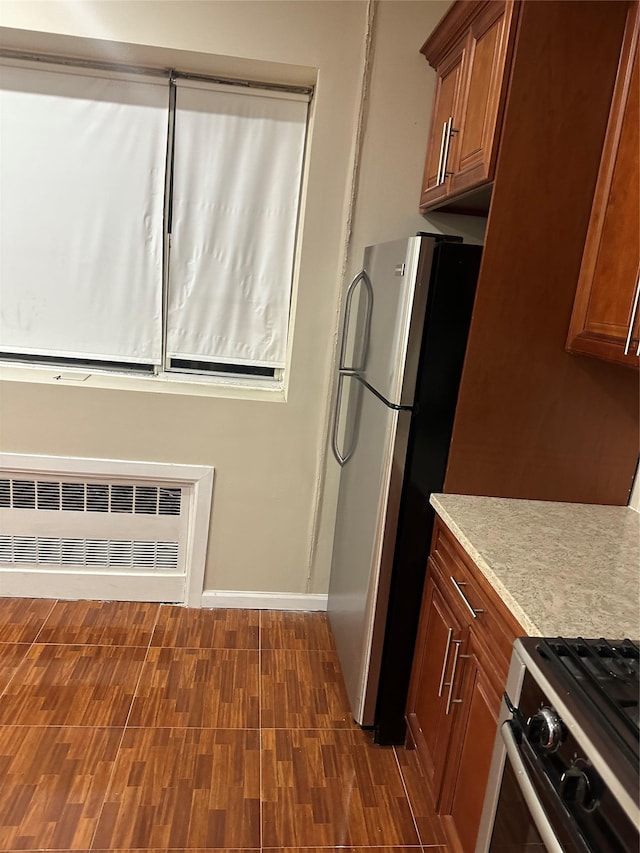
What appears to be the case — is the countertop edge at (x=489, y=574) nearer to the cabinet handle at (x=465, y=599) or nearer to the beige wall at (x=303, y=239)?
the cabinet handle at (x=465, y=599)

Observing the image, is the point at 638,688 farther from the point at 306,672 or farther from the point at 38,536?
the point at 38,536

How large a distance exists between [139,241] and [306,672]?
192 centimetres

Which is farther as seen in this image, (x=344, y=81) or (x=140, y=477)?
(x=140, y=477)

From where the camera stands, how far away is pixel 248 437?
2699 mm

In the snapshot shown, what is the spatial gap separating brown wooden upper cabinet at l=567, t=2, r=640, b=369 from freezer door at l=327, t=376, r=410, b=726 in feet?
1.94

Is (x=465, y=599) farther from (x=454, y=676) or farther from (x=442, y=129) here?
(x=442, y=129)

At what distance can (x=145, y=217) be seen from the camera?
2688 millimetres

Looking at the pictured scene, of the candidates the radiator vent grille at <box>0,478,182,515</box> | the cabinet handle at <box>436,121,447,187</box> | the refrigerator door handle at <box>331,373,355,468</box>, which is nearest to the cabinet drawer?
the refrigerator door handle at <box>331,373,355,468</box>

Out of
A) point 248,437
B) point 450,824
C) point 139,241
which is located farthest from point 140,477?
point 450,824

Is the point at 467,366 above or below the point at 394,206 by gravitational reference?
below

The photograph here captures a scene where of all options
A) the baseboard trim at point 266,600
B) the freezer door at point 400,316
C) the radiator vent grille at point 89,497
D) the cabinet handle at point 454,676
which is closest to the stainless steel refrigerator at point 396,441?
the freezer door at point 400,316

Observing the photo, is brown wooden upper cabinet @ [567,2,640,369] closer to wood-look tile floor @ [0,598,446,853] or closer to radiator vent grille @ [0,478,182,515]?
wood-look tile floor @ [0,598,446,853]

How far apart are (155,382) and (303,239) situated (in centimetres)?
91

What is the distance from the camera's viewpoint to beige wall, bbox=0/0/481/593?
7.64 feet
